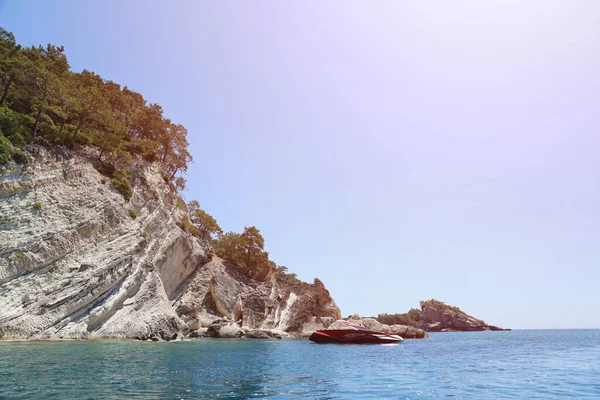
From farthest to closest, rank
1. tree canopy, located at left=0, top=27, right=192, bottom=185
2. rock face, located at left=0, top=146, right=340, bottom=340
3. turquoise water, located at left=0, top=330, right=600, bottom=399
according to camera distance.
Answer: tree canopy, located at left=0, top=27, right=192, bottom=185
rock face, located at left=0, top=146, right=340, bottom=340
turquoise water, located at left=0, top=330, right=600, bottom=399

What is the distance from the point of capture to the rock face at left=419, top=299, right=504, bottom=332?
439 feet

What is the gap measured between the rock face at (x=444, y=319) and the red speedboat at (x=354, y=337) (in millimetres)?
95785

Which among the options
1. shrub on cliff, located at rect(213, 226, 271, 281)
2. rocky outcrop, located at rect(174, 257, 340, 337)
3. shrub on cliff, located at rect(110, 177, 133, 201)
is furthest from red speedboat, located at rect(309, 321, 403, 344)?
shrub on cliff, located at rect(110, 177, 133, 201)

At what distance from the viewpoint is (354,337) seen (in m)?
48.8

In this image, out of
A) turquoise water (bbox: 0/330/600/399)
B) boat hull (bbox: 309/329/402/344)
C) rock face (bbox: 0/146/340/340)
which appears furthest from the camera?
boat hull (bbox: 309/329/402/344)

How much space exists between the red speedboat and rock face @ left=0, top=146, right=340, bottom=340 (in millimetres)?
12151

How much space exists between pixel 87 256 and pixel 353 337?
3427 cm

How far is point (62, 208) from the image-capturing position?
117 feet

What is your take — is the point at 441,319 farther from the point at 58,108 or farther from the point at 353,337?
the point at 58,108

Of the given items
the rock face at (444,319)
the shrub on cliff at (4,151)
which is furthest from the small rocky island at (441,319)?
the shrub on cliff at (4,151)

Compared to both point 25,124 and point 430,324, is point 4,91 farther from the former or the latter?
point 430,324

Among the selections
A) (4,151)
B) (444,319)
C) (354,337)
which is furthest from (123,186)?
(444,319)

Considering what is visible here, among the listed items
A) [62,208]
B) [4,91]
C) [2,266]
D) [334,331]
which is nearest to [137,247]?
[62,208]

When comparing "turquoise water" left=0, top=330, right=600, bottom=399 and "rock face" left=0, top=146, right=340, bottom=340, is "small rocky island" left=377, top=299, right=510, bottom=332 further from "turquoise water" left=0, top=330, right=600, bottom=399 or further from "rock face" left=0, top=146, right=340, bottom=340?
"turquoise water" left=0, top=330, right=600, bottom=399
